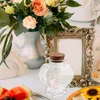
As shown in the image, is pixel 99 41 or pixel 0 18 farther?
pixel 99 41

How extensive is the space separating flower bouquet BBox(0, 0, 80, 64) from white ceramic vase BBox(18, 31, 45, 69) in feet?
0.24

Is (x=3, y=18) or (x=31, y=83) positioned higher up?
(x=3, y=18)

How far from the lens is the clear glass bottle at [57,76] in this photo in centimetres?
92

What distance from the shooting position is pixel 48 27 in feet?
3.33

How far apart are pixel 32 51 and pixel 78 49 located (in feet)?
0.76

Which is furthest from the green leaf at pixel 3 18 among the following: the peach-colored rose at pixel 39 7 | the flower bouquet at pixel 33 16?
the peach-colored rose at pixel 39 7

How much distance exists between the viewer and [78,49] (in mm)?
984

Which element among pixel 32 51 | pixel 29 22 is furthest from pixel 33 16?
pixel 32 51

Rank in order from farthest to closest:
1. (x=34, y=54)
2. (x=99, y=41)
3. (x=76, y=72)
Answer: (x=99, y=41) < (x=34, y=54) < (x=76, y=72)

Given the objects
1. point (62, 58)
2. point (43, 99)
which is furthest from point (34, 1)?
point (43, 99)

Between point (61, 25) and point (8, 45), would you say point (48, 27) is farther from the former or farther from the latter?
point (8, 45)

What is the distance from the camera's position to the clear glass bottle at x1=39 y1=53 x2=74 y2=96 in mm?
920

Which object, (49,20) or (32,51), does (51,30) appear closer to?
(49,20)

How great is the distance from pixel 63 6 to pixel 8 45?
11.2 inches
